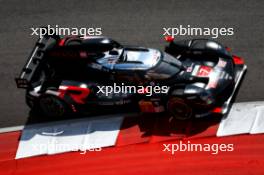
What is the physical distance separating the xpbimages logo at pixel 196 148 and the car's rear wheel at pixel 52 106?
2536 mm

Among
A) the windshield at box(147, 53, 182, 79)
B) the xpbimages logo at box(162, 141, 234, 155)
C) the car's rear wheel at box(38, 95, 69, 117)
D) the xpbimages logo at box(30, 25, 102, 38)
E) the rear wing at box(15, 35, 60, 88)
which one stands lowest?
the xpbimages logo at box(162, 141, 234, 155)

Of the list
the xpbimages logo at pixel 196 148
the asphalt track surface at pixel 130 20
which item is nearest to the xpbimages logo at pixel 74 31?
the asphalt track surface at pixel 130 20

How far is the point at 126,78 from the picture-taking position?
955cm

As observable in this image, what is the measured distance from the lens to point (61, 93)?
9.51m

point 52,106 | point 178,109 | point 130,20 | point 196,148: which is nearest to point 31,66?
point 52,106

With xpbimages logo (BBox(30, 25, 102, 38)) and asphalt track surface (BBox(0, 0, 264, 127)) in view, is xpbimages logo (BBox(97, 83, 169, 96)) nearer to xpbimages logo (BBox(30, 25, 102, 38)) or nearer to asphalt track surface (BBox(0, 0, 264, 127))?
asphalt track surface (BBox(0, 0, 264, 127))

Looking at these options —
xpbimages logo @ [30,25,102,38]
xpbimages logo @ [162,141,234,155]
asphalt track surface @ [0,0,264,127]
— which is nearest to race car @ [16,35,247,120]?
xpbimages logo @ [162,141,234,155]

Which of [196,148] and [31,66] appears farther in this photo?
[31,66]

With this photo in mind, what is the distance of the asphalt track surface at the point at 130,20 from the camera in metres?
11.7

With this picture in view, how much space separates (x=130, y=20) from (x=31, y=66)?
13.0 ft

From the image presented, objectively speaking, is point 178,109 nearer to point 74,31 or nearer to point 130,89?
point 130,89

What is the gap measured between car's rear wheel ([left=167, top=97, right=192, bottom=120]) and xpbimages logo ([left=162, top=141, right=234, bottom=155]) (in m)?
0.62

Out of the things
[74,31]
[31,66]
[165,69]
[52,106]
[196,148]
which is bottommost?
[196,148]

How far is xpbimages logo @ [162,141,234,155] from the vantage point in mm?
9242
